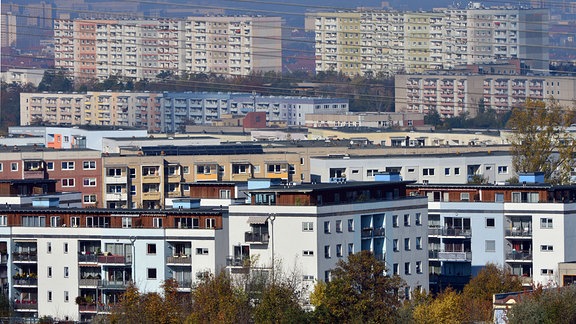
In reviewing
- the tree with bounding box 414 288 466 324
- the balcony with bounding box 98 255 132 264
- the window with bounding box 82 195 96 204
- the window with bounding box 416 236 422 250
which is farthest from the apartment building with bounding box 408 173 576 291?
the window with bounding box 82 195 96 204

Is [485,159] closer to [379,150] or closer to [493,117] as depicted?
[379,150]

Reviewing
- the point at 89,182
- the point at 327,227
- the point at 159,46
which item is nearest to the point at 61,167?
the point at 89,182

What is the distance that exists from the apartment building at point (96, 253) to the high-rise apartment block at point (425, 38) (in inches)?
2555

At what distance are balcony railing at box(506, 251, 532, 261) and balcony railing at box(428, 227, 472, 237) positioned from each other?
0.57m

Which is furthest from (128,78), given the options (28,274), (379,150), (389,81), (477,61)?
(28,274)

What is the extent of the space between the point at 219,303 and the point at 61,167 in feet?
42.9

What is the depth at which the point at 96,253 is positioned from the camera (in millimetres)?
25344

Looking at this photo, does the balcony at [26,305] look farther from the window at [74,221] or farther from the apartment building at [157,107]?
the apartment building at [157,107]

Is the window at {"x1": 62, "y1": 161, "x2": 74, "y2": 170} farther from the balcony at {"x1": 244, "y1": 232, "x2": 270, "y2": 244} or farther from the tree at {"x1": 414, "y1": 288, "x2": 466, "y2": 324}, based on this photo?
the tree at {"x1": 414, "y1": 288, "x2": 466, "y2": 324}

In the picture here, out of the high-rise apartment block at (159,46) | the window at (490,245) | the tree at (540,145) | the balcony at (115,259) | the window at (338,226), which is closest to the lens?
the window at (338,226)

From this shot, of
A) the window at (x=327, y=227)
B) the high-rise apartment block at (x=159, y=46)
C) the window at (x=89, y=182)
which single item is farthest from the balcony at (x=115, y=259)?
the high-rise apartment block at (x=159, y=46)

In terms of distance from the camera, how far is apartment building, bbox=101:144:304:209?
34656 mm

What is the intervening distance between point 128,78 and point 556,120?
48.2 metres

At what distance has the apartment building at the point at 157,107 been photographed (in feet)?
227
